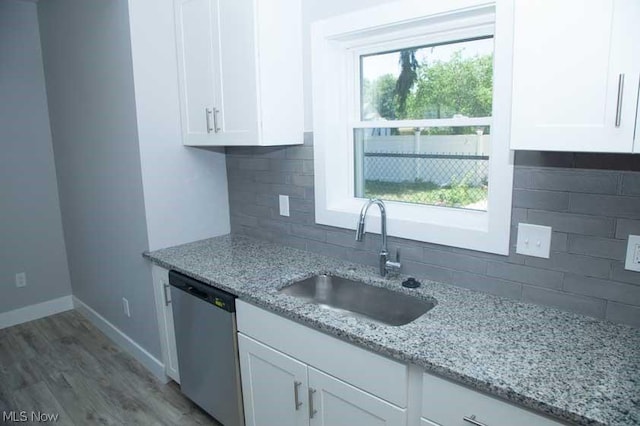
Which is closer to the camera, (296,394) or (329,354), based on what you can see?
(329,354)

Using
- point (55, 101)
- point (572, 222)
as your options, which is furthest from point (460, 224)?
point (55, 101)

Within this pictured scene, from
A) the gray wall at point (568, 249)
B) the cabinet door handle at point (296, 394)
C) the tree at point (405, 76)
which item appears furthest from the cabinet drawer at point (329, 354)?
the tree at point (405, 76)

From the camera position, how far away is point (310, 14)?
2.24 metres

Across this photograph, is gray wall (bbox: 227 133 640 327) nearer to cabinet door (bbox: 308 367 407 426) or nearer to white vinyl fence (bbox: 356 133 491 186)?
white vinyl fence (bbox: 356 133 491 186)

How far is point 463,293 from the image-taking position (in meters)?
1.84

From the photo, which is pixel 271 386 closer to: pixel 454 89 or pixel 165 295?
pixel 165 295

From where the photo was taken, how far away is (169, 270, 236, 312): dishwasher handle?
202 centimetres

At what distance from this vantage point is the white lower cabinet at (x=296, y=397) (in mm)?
1554

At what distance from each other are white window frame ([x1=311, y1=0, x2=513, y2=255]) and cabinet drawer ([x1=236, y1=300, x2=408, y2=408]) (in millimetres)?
668

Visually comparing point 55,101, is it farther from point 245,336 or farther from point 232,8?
point 245,336

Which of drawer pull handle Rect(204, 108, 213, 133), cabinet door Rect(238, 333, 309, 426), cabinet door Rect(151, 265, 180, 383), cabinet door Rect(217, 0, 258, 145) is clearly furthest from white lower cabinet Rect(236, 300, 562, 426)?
drawer pull handle Rect(204, 108, 213, 133)

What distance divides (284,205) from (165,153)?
2.57 ft

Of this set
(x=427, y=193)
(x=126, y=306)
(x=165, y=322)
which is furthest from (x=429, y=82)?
(x=126, y=306)

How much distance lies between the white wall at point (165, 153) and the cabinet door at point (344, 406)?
1.43 meters
